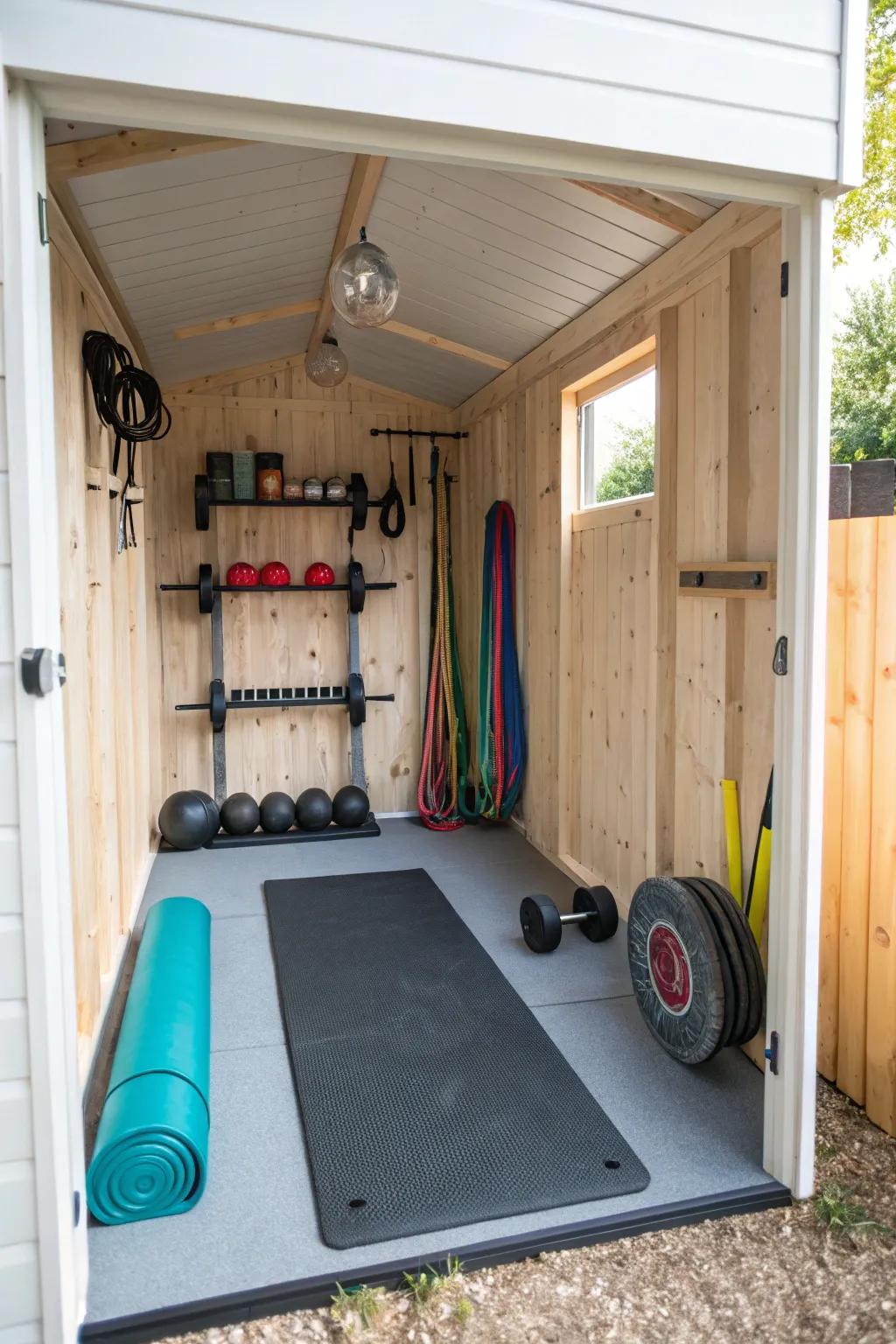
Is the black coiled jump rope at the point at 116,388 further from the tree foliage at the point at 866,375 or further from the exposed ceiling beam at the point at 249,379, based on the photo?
the tree foliage at the point at 866,375

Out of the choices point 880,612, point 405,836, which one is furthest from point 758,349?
point 405,836

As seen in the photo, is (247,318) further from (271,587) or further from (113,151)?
(113,151)

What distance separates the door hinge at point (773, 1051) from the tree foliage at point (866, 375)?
1113cm

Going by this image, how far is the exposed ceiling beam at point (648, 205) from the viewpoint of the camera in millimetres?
2871

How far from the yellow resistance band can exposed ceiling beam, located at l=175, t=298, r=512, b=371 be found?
2.82 m

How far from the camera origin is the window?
3719mm

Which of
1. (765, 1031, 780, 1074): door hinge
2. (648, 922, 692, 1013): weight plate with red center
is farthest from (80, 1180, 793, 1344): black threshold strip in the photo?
(648, 922, 692, 1013): weight plate with red center

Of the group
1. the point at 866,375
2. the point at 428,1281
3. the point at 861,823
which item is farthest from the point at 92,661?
the point at 866,375

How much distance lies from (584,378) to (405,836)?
2679 millimetres

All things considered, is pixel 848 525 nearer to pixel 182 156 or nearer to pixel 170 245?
pixel 182 156

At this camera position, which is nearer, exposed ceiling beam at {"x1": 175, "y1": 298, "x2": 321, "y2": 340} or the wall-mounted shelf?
exposed ceiling beam at {"x1": 175, "y1": 298, "x2": 321, "y2": 340}

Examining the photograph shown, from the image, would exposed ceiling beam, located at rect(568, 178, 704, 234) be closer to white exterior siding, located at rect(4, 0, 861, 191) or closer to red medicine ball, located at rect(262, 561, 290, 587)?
white exterior siding, located at rect(4, 0, 861, 191)

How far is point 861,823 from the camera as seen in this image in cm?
255

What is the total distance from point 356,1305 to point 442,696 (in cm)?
402
